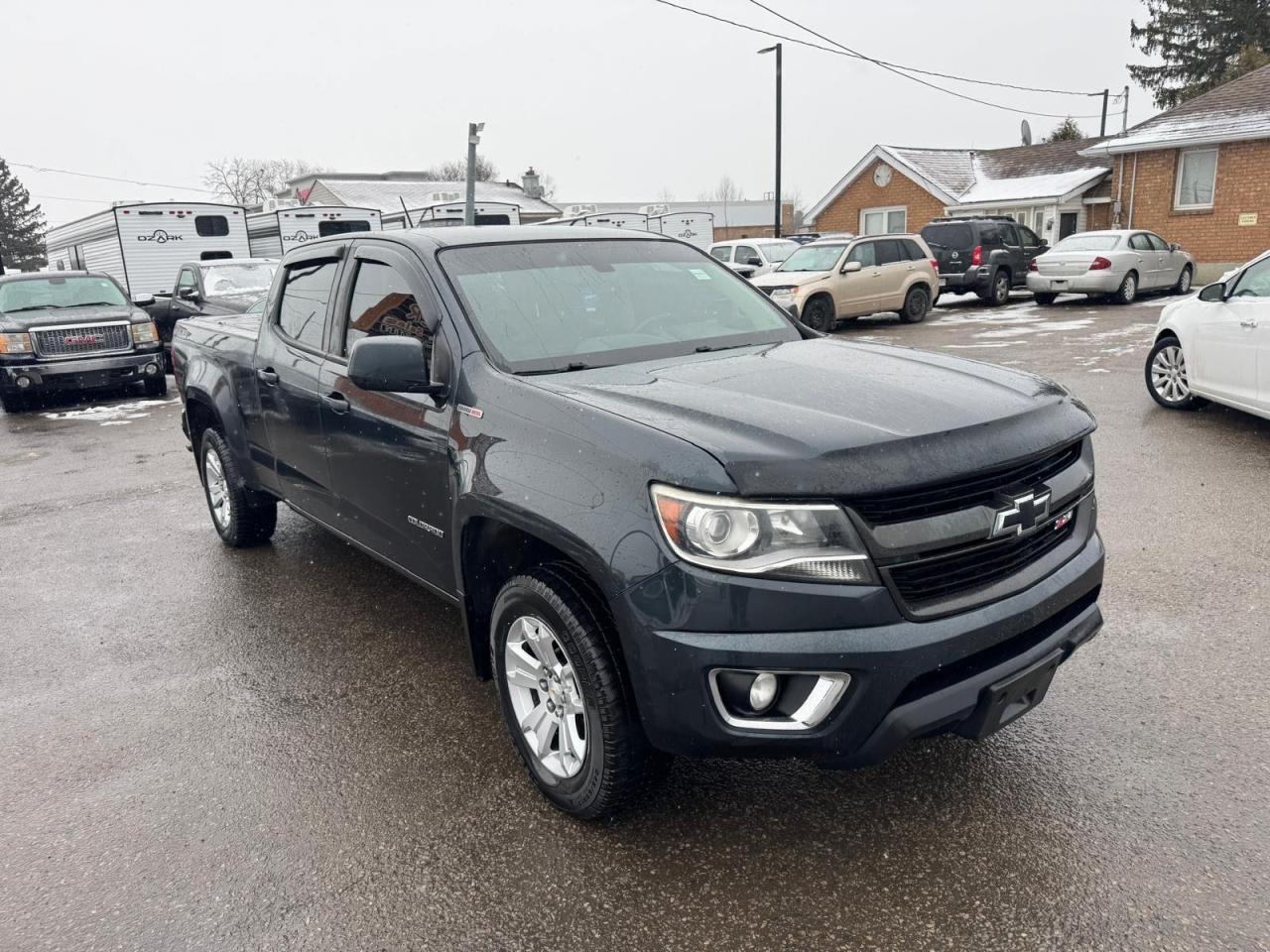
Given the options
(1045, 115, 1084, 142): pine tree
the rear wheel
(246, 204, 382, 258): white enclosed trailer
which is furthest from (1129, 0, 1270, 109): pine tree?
(246, 204, 382, 258): white enclosed trailer

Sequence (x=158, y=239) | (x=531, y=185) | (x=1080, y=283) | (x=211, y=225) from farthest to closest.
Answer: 1. (x=531, y=185)
2. (x=211, y=225)
3. (x=1080, y=283)
4. (x=158, y=239)

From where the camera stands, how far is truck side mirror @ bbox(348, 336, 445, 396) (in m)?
3.08

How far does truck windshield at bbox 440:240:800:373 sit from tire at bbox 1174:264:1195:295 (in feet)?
67.8

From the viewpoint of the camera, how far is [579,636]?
262 centimetres

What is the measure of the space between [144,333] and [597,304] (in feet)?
36.7

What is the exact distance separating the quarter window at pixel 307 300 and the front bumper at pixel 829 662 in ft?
8.53

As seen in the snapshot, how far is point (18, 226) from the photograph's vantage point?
69.1 m

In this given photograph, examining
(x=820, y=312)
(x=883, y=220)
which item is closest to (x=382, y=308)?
(x=820, y=312)

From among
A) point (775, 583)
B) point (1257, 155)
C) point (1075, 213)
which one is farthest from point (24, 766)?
point (1075, 213)

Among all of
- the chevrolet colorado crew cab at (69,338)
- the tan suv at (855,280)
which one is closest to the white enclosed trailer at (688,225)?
the tan suv at (855,280)

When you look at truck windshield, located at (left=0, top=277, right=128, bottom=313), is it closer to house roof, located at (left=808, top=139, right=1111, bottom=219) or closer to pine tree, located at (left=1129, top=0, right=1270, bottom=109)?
house roof, located at (left=808, top=139, right=1111, bottom=219)

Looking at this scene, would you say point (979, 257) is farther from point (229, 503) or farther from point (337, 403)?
point (337, 403)

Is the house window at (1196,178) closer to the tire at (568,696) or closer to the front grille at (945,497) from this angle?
the front grille at (945,497)

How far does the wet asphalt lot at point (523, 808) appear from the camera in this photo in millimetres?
2502
